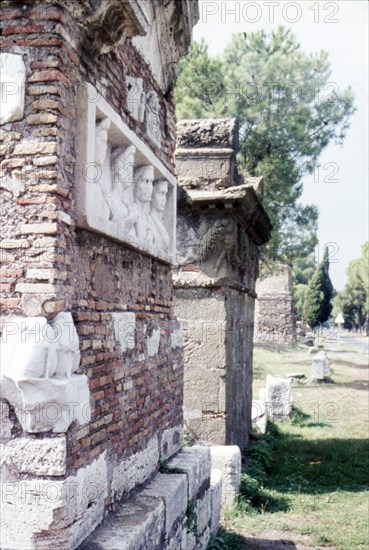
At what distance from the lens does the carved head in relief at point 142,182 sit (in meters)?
4.39

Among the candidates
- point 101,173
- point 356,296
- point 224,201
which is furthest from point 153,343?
point 356,296

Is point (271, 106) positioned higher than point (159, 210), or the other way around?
point (271, 106)

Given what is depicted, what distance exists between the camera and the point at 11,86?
3.06m

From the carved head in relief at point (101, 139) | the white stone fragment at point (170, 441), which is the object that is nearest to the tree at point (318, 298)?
the white stone fragment at point (170, 441)

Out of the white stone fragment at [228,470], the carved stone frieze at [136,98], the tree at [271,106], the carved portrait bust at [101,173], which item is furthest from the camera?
the tree at [271,106]

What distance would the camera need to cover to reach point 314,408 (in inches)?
551

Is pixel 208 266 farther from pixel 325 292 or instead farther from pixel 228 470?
Answer: pixel 325 292

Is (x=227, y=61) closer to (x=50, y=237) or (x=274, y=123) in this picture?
(x=274, y=123)

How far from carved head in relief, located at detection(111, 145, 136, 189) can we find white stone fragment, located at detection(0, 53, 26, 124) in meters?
0.91

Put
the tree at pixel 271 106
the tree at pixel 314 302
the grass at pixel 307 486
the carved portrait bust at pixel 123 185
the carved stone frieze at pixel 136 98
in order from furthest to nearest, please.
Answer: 1. the tree at pixel 314 302
2. the tree at pixel 271 106
3. the grass at pixel 307 486
4. the carved stone frieze at pixel 136 98
5. the carved portrait bust at pixel 123 185

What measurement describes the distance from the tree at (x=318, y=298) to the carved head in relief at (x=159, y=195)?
117ft

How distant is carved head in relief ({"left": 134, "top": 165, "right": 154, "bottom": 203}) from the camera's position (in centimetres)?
439

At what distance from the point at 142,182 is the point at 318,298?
120 ft

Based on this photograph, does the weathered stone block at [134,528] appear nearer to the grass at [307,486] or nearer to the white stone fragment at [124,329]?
the white stone fragment at [124,329]
